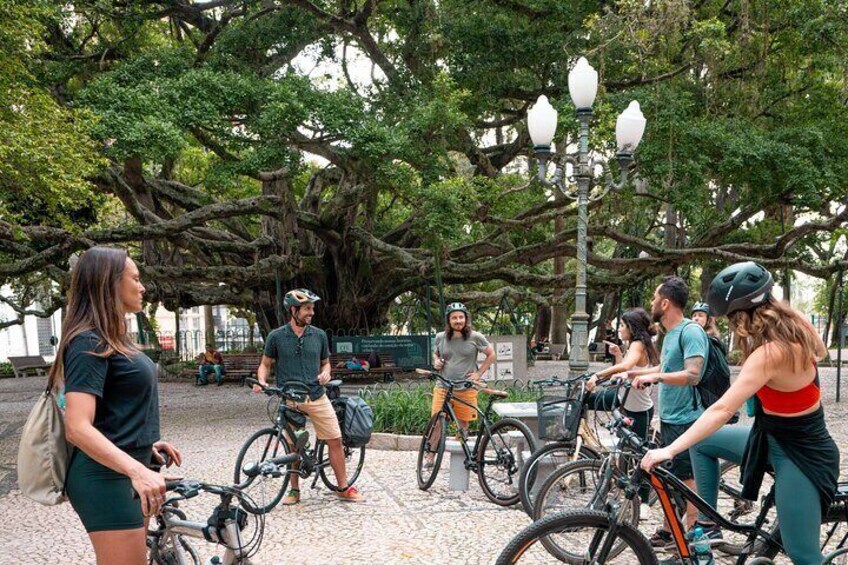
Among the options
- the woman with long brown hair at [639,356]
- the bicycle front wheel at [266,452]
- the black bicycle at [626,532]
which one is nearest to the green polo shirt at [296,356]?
the bicycle front wheel at [266,452]

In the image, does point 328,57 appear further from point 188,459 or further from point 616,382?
point 616,382

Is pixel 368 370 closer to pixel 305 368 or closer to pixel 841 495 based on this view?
pixel 305 368

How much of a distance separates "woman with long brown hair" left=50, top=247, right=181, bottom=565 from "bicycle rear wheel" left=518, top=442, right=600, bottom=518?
3.18 m

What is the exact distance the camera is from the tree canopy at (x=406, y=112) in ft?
32.3

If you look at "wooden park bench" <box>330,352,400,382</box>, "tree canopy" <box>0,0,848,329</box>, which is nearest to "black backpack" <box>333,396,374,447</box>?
"tree canopy" <box>0,0,848,329</box>

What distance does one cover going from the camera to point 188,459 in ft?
28.1

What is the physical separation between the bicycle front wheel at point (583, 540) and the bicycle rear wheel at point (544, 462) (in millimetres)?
2100

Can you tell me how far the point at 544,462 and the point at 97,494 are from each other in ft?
11.3

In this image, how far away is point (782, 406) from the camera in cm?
293

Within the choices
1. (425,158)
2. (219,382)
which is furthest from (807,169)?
(219,382)

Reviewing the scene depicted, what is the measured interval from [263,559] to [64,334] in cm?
292

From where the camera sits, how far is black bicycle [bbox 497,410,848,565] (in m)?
2.93

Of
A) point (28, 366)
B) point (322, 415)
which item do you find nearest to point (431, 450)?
point (322, 415)

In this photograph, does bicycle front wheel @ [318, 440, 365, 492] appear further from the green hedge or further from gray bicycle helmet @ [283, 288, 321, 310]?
the green hedge
